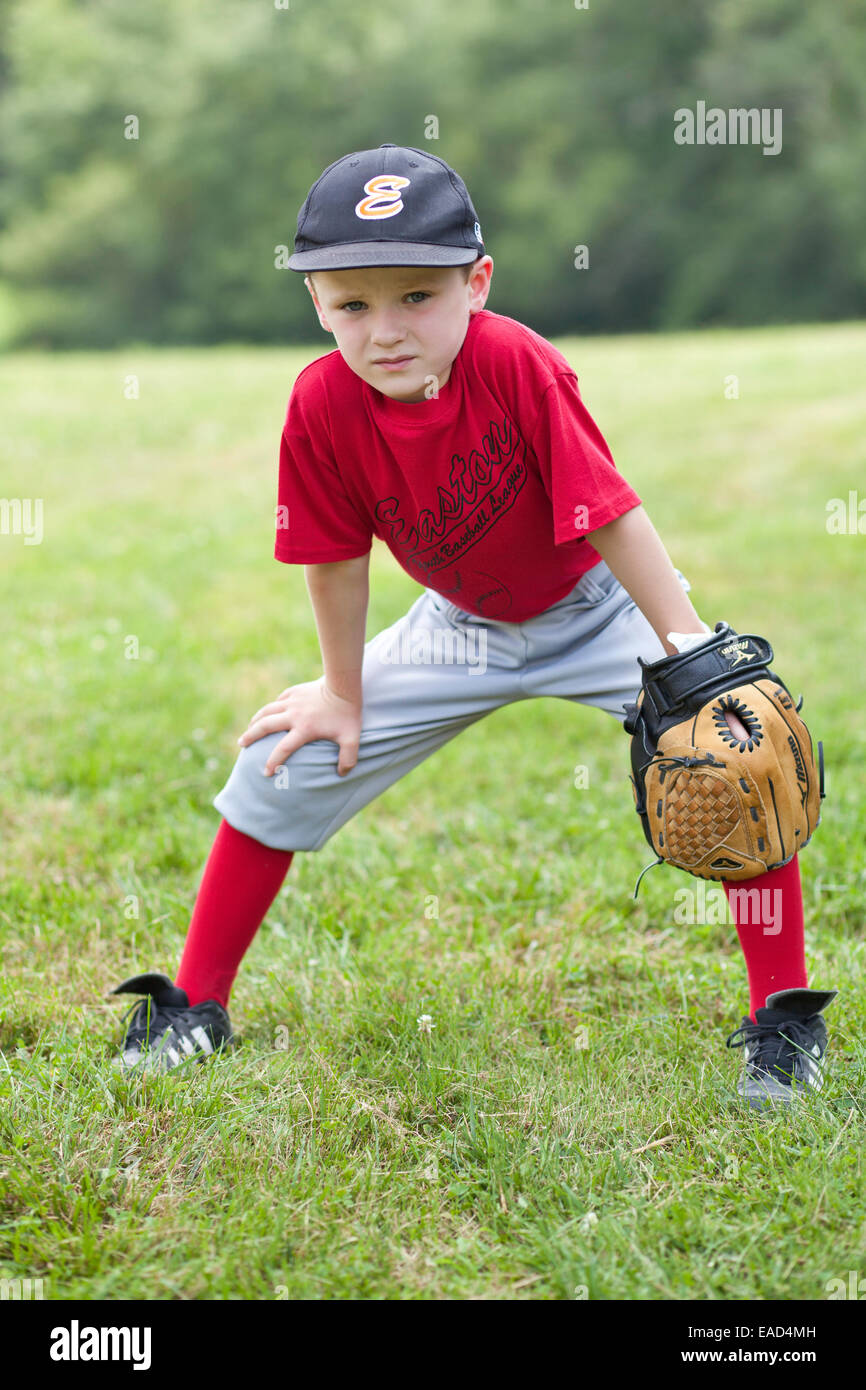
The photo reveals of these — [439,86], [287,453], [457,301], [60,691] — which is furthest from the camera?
[439,86]

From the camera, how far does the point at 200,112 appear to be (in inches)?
1179

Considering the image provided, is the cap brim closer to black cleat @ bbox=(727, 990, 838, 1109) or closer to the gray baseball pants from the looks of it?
the gray baseball pants

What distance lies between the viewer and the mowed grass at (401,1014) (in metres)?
1.78

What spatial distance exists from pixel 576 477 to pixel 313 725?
683mm

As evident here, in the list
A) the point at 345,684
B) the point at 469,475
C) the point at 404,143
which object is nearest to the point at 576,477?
the point at 469,475

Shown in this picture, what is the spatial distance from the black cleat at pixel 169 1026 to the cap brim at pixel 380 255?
1.31 m

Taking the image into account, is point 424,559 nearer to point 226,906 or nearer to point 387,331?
point 387,331

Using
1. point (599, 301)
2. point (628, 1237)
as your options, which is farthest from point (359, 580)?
point (599, 301)

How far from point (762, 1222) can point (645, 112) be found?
1228 inches

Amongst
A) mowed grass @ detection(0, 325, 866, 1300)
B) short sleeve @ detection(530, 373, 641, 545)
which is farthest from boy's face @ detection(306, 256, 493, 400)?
mowed grass @ detection(0, 325, 866, 1300)

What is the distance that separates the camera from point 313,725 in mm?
2295

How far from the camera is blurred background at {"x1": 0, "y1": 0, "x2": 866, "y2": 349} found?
90.9 ft

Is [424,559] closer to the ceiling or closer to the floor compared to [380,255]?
closer to the floor
